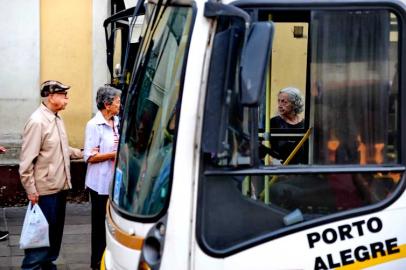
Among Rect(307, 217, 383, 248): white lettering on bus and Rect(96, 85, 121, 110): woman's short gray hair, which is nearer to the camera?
Rect(307, 217, 383, 248): white lettering on bus

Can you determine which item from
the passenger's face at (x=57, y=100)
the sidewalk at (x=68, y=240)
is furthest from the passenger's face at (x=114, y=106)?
the sidewalk at (x=68, y=240)

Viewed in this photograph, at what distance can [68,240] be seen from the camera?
361 inches

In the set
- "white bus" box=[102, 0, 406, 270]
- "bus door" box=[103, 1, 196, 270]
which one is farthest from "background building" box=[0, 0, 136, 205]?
"white bus" box=[102, 0, 406, 270]

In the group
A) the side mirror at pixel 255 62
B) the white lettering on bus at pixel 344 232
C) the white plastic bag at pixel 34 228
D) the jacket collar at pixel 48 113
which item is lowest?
the white plastic bag at pixel 34 228

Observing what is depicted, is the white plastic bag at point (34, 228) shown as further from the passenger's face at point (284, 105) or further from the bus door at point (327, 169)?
the bus door at point (327, 169)

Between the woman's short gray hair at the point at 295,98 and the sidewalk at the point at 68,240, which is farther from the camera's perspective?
the sidewalk at the point at 68,240

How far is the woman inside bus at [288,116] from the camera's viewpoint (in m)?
5.81

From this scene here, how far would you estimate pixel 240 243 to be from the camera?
3861mm

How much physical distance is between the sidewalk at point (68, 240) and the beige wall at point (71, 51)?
145 centimetres

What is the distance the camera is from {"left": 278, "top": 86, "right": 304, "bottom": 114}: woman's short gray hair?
604 centimetres

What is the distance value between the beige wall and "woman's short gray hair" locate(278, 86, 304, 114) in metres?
5.88

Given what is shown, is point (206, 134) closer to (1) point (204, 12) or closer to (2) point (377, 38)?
(1) point (204, 12)

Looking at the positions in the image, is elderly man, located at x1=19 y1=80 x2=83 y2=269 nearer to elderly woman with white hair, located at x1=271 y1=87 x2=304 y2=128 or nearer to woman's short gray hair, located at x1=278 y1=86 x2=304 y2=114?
elderly woman with white hair, located at x1=271 y1=87 x2=304 y2=128

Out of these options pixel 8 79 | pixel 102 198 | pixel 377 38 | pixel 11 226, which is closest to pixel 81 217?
pixel 11 226
